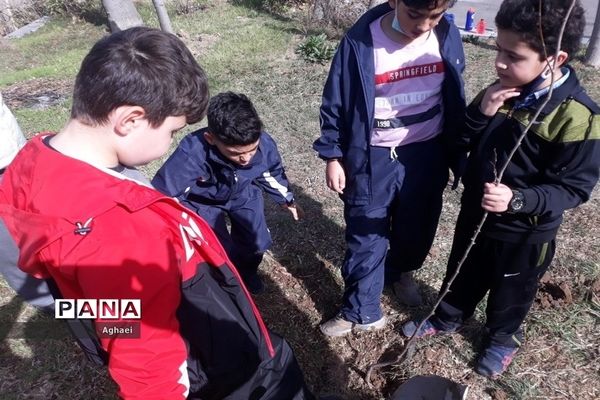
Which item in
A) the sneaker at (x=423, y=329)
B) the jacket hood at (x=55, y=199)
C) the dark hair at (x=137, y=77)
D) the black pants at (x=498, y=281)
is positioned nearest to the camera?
the jacket hood at (x=55, y=199)

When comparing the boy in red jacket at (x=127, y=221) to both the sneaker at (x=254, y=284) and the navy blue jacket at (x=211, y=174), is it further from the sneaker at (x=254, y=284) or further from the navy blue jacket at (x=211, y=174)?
the sneaker at (x=254, y=284)

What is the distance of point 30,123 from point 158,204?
5.18 metres

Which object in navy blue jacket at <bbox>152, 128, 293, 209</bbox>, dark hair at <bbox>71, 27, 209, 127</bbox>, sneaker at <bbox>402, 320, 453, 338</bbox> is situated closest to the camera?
dark hair at <bbox>71, 27, 209, 127</bbox>

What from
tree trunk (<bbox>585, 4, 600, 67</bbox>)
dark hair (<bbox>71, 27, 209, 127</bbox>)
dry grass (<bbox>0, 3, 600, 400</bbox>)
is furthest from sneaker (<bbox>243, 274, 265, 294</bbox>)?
tree trunk (<bbox>585, 4, 600, 67</bbox>)

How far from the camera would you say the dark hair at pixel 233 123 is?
90.9 inches

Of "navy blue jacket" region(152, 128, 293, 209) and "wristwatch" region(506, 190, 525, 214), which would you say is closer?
"wristwatch" region(506, 190, 525, 214)

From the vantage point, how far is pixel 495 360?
2396 mm

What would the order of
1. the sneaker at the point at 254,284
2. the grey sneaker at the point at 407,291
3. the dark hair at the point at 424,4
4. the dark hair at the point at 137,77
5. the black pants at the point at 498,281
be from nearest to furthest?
1. the dark hair at the point at 137,77
2. the dark hair at the point at 424,4
3. the black pants at the point at 498,281
4. the grey sneaker at the point at 407,291
5. the sneaker at the point at 254,284

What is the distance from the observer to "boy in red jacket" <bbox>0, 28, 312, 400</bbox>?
1137mm

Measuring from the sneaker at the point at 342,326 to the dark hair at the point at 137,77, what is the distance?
1745 millimetres

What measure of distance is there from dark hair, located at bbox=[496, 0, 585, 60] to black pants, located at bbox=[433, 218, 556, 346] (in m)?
0.78

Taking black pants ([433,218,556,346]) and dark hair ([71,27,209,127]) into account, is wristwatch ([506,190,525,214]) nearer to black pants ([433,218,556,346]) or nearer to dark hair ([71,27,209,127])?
black pants ([433,218,556,346])

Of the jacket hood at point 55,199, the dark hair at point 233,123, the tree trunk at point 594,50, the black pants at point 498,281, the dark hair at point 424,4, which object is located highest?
the dark hair at point 424,4

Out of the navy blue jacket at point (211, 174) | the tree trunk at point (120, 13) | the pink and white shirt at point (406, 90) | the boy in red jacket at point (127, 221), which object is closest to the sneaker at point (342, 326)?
the navy blue jacket at point (211, 174)
